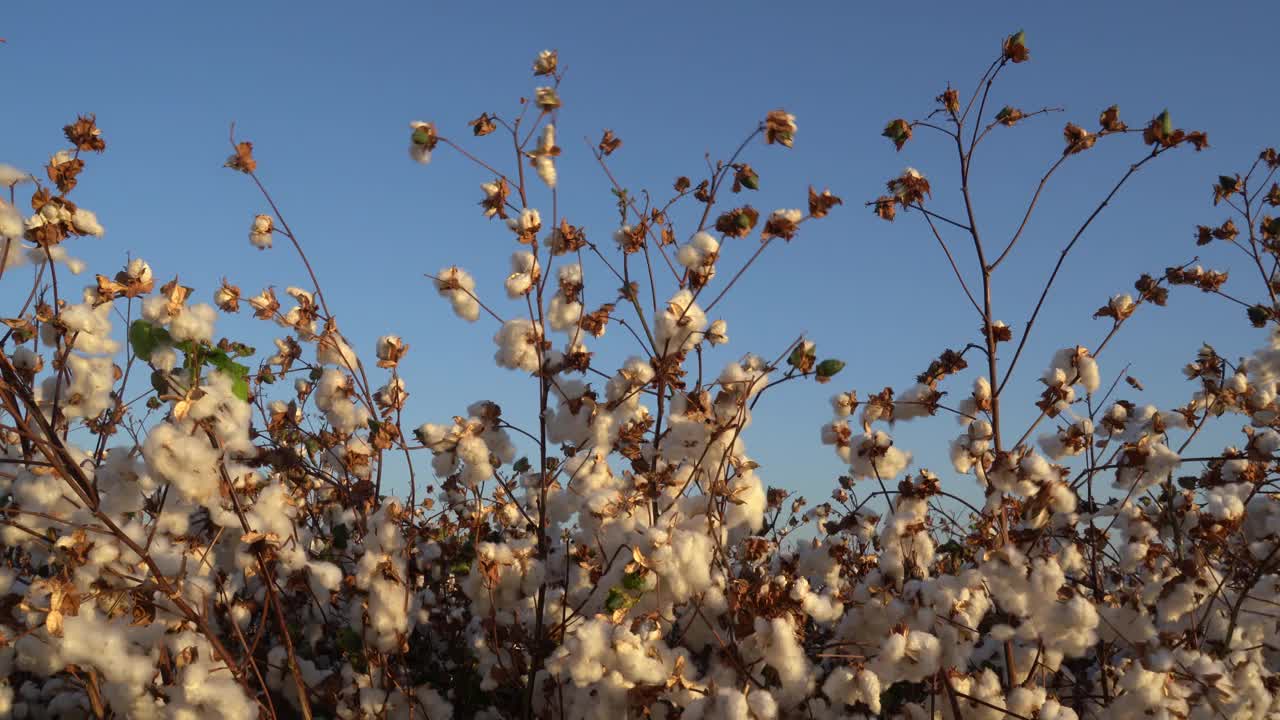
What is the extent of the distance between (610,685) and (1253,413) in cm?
355

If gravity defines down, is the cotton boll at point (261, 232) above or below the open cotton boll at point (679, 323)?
above

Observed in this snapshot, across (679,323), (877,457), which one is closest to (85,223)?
(679,323)

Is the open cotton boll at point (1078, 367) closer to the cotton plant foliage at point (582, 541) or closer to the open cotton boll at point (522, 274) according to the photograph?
the cotton plant foliage at point (582, 541)

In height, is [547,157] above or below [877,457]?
above

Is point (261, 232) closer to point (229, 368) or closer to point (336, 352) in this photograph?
point (336, 352)

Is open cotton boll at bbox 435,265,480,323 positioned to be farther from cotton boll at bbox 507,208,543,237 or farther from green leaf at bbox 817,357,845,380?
green leaf at bbox 817,357,845,380

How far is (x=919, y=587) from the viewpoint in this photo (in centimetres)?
304

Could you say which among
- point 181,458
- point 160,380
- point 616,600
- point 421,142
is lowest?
point 616,600

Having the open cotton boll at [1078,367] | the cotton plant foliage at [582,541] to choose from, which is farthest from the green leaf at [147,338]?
the open cotton boll at [1078,367]

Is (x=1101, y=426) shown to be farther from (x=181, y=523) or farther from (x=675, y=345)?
(x=181, y=523)

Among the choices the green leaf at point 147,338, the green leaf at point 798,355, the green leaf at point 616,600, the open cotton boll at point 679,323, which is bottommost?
the green leaf at point 616,600

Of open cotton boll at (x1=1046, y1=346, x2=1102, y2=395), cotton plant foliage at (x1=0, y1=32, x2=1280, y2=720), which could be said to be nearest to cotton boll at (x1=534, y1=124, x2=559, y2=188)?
cotton plant foliage at (x1=0, y1=32, x2=1280, y2=720)

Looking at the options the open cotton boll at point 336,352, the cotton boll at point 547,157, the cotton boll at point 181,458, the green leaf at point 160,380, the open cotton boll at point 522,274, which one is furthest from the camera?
the open cotton boll at point 336,352

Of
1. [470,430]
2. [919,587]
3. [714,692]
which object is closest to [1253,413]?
[919,587]
